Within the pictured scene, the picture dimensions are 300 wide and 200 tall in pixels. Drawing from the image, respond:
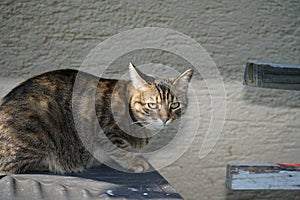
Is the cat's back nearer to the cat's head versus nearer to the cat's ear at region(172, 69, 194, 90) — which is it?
the cat's head

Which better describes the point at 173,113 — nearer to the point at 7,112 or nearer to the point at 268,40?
the point at 7,112

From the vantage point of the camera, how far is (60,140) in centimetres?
215

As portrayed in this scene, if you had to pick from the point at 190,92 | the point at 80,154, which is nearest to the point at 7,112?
the point at 80,154

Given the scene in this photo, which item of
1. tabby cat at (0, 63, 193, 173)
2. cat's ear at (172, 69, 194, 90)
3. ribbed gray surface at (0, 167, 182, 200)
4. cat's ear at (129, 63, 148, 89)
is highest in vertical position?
cat's ear at (172, 69, 194, 90)

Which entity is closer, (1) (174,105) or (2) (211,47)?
(1) (174,105)

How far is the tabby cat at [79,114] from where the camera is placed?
2072mm

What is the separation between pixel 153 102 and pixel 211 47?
89cm

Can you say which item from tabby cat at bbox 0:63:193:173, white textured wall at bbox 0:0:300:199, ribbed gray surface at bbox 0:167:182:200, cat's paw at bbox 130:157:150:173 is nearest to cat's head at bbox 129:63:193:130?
tabby cat at bbox 0:63:193:173

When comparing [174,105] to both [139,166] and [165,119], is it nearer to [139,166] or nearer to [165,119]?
[165,119]

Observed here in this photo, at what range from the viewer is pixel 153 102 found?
2203 mm

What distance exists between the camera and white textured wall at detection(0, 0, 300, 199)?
108 inches

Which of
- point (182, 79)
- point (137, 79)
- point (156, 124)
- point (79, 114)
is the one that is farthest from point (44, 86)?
point (182, 79)

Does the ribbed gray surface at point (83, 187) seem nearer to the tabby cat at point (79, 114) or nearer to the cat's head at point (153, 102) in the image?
the tabby cat at point (79, 114)

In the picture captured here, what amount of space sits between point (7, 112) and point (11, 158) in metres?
0.23
